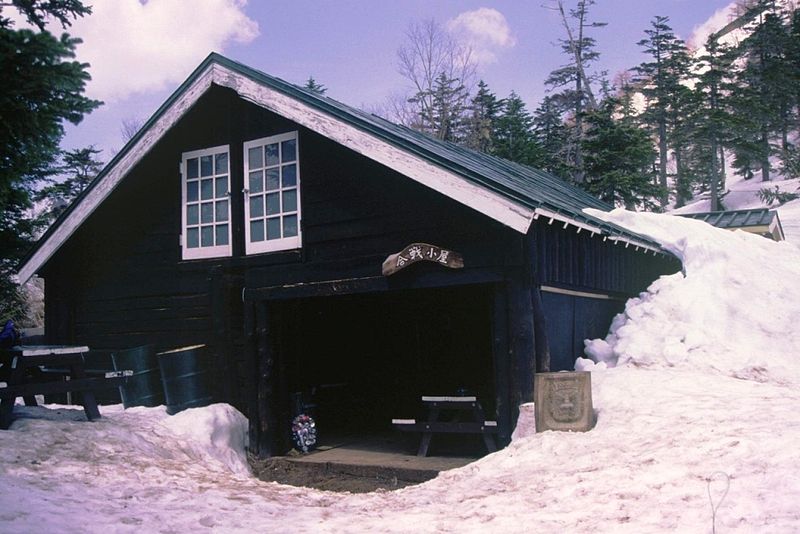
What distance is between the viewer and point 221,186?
39.5 feet

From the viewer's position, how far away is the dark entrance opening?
13.8m

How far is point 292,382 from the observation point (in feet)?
38.2

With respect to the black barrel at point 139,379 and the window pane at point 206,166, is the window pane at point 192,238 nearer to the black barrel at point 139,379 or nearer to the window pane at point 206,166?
the window pane at point 206,166

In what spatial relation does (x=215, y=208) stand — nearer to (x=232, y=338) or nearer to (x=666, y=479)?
(x=232, y=338)

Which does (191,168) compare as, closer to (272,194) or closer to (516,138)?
(272,194)

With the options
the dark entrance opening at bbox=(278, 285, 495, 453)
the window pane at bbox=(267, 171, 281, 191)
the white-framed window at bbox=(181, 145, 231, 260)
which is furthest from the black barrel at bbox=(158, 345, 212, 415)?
the window pane at bbox=(267, 171, 281, 191)

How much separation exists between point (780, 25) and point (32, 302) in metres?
55.4

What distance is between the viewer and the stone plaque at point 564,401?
7.88 m

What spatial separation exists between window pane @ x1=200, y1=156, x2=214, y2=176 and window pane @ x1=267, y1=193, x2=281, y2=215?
143 cm

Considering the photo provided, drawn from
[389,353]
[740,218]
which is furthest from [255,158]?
[740,218]

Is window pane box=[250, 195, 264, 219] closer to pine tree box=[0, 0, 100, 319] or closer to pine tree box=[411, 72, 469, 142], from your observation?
pine tree box=[0, 0, 100, 319]

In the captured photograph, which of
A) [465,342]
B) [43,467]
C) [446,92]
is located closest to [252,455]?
[43,467]

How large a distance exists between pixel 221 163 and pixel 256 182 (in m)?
0.91

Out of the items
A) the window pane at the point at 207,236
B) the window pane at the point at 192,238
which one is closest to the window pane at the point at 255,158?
the window pane at the point at 207,236
